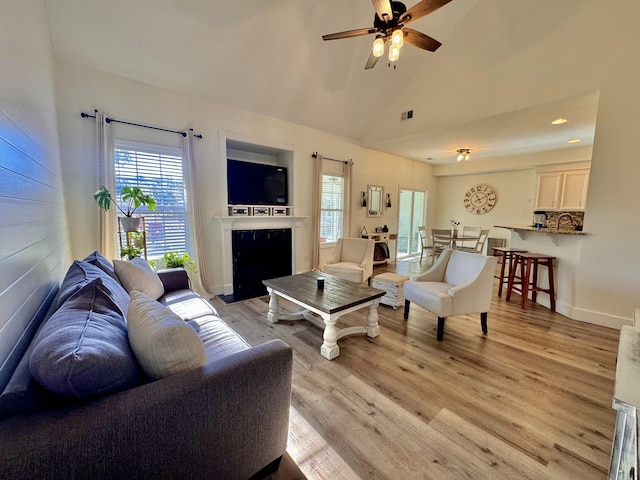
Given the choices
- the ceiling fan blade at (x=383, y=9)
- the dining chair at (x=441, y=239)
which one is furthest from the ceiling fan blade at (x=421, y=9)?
the dining chair at (x=441, y=239)

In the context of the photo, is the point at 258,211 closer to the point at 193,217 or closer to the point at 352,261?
the point at 193,217

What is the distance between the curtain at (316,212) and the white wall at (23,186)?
11.9 ft

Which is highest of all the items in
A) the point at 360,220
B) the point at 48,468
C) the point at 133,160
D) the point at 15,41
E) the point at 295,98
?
the point at 295,98

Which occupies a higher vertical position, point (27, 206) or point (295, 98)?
point (295, 98)

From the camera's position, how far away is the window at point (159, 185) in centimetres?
313

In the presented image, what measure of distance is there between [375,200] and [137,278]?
523cm

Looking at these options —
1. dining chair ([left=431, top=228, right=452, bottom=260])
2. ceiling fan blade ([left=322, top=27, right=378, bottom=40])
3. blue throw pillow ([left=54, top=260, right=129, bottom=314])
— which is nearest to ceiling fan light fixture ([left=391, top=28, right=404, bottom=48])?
ceiling fan blade ([left=322, top=27, right=378, bottom=40])

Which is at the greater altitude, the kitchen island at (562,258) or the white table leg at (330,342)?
the kitchen island at (562,258)

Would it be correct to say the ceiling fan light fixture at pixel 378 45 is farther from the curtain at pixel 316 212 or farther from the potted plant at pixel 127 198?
the potted plant at pixel 127 198

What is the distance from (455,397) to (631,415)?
1166 mm

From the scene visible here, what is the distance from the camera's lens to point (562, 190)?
5.88 m

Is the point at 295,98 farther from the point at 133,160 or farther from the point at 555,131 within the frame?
the point at 555,131

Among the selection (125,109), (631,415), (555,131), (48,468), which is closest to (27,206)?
(48,468)

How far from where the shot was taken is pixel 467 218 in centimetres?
777
